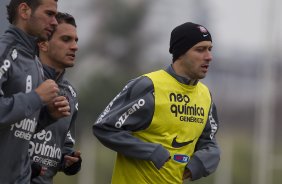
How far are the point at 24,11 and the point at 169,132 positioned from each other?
161cm

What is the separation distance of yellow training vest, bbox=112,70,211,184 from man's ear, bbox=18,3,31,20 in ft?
4.54

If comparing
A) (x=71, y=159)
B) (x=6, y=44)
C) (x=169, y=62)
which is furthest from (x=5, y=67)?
(x=169, y=62)

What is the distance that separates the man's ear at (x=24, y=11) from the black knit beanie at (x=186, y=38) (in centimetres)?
162

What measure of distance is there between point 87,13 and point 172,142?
1920cm

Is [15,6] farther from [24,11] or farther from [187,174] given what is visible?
[187,174]

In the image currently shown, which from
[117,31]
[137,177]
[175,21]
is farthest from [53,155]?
[117,31]

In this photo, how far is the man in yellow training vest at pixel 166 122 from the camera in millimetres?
7449

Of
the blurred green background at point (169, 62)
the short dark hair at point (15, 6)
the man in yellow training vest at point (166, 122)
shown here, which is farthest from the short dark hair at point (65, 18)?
the blurred green background at point (169, 62)

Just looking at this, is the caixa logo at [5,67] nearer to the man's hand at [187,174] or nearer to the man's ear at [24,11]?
the man's ear at [24,11]

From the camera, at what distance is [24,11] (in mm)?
6590

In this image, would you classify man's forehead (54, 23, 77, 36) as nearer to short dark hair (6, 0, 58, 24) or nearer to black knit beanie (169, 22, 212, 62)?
black knit beanie (169, 22, 212, 62)

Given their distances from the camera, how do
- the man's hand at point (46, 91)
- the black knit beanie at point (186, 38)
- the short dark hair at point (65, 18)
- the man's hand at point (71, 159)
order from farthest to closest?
the short dark hair at point (65, 18) → the black knit beanie at point (186, 38) → the man's hand at point (71, 159) → the man's hand at point (46, 91)

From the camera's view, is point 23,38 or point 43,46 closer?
point 23,38

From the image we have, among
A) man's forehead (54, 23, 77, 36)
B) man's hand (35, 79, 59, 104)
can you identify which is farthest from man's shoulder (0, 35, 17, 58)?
man's forehead (54, 23, 77, 36)
